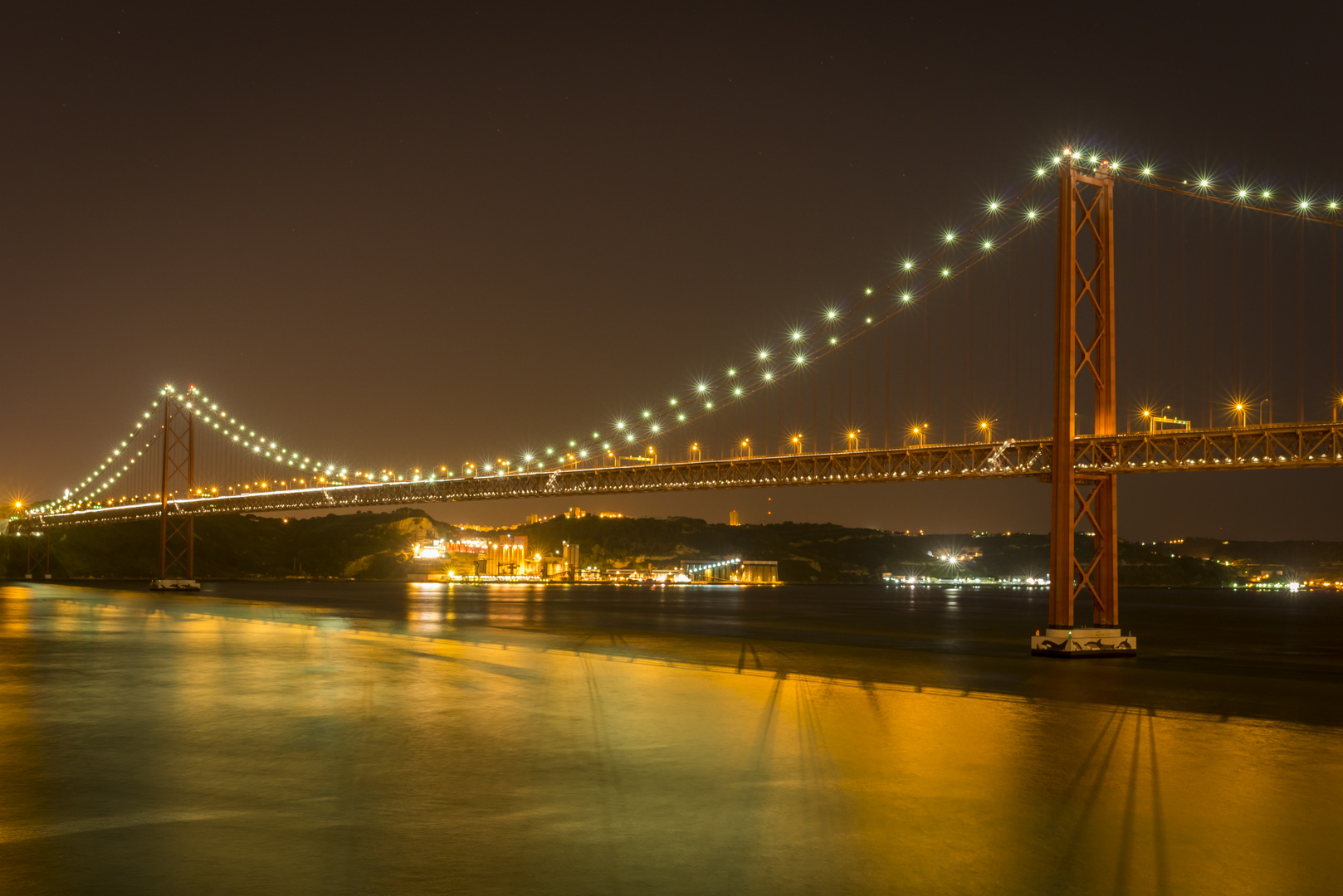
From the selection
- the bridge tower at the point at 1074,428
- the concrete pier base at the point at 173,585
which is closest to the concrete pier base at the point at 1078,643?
the bridge tower at the point at 1074,428

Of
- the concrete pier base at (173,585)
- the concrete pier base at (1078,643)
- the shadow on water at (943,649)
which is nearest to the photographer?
the shadow on water at (943,649)

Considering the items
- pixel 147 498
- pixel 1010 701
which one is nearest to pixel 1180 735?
pixel 1010 701

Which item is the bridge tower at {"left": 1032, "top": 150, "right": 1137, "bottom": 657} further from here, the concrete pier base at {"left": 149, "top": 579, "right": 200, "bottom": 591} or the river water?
the concrete pier base at {"left": 149, "top": 579, "right": 200, "bottom": 591}

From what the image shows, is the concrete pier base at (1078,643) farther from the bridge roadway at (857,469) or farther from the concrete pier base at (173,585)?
the concrete pier base at (173,585)

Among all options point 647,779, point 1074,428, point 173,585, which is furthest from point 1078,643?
point 173,585

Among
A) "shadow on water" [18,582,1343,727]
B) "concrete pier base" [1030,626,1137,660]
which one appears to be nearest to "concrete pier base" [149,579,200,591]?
"shadow on water" [18,582,1343,727]

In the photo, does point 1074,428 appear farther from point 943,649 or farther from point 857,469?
point 857,469
